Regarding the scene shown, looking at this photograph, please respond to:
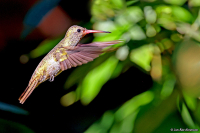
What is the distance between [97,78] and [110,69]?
0.05 meters

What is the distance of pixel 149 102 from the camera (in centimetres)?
65

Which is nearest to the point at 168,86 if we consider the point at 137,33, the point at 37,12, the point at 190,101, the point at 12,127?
the point at 190,101

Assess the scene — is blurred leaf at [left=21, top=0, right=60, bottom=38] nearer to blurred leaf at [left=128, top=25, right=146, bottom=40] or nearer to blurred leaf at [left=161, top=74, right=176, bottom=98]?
blurred leaf at [left=128, top=25, right=146, bottom=40]

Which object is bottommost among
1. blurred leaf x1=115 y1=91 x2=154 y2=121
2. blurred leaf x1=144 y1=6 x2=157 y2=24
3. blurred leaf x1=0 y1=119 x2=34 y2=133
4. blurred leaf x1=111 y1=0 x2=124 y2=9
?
blurred leaf x1=115 y1=91 x2=154 y2=121

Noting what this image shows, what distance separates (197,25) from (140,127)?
13.3 inches

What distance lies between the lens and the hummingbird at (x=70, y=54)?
479 mm

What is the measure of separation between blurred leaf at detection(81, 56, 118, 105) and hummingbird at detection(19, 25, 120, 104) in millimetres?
125

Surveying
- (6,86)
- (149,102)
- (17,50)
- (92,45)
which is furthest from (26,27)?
(149,102)

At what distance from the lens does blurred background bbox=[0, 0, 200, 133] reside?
0.59 m

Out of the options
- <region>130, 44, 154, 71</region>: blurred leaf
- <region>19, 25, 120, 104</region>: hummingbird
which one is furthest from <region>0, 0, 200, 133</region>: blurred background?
<region>19, 25, 120, 104</region>: hummingbird

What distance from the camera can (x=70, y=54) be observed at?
1.68ft

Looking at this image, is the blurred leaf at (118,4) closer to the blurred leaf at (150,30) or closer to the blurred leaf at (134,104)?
the blurred leaf at (150,30)

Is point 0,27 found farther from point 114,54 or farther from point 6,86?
point 114,54

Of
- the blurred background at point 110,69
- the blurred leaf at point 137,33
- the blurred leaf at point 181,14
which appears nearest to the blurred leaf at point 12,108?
the blurred background at point 110,69
